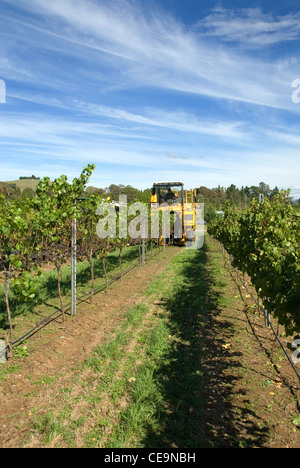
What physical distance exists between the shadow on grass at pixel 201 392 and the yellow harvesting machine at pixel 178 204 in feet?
34.5

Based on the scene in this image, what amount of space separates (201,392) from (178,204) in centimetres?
1386

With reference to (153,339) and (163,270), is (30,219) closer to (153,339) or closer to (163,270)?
(153,339)

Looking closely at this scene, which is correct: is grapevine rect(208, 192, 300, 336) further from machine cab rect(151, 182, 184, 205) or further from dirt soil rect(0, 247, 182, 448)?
machine cab rect(151, 182, 184, 205)

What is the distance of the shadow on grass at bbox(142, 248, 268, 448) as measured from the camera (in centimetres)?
287

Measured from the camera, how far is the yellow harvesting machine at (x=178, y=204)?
1664 centimetres

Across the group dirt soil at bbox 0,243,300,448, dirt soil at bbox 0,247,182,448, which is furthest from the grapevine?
dirt soil at bbox 0,247,182,448

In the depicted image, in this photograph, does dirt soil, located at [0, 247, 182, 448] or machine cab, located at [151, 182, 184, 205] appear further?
machine cab, located at [151, 182, 184, 205]

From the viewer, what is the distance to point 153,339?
5.01m

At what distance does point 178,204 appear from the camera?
17.0m

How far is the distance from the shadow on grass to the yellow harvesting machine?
414 inches

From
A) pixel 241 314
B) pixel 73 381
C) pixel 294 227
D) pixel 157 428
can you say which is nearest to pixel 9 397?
pixel 73 381

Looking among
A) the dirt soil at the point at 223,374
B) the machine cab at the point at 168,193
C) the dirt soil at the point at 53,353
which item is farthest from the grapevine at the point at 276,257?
the machine cab at the point at 168,193

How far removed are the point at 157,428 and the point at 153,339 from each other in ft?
6.66

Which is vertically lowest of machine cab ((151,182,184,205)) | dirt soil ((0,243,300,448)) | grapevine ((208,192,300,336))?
dirt soil ((0,243,300,448))
